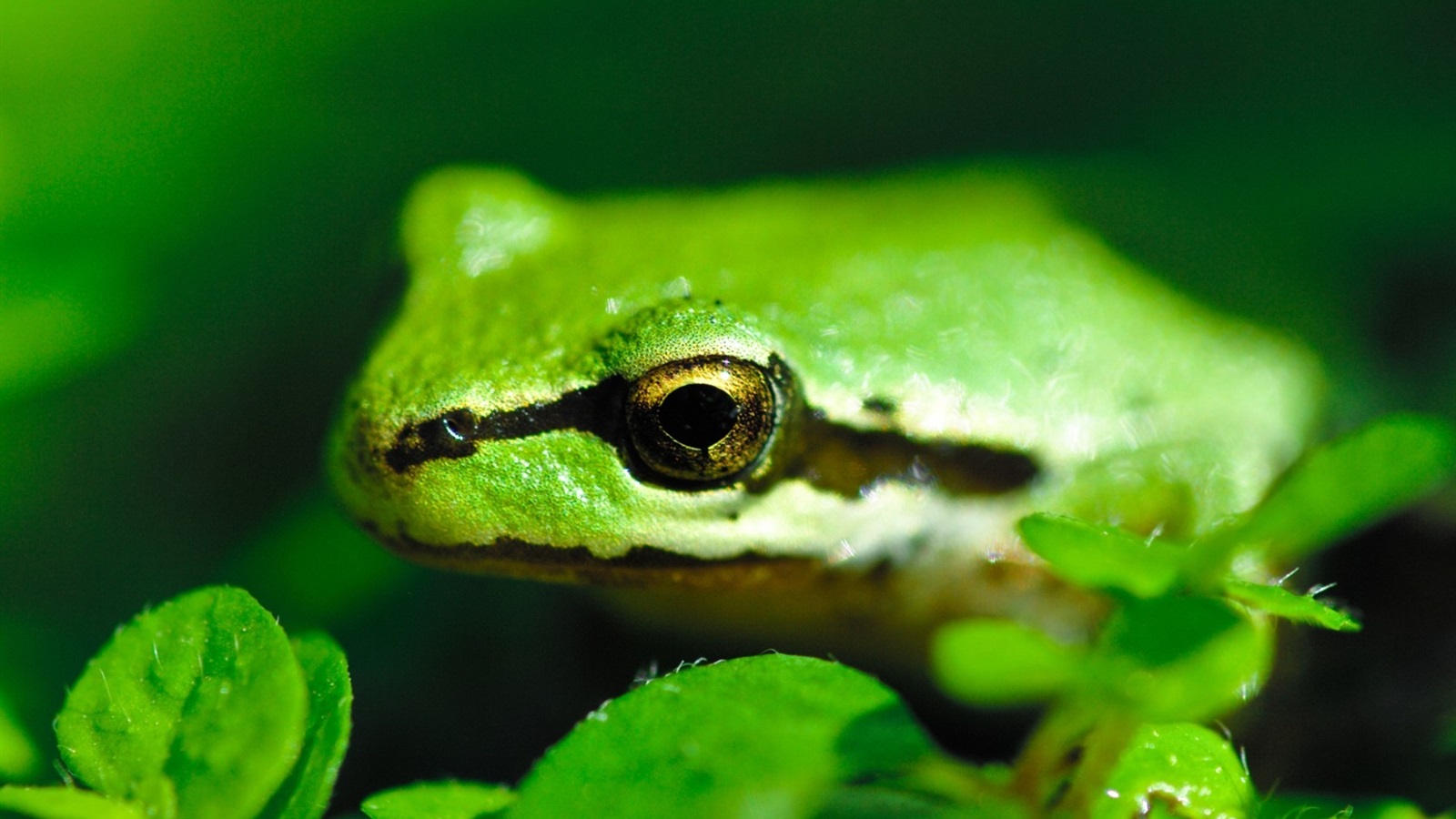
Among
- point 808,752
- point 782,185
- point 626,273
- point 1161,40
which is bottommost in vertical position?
point 808,752

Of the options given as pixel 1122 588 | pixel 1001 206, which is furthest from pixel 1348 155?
pixel 1122 588

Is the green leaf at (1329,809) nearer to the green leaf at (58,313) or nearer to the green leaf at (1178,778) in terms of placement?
the green leaf at (1178,778)

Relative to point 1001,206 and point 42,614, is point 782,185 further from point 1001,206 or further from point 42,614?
point 42,614

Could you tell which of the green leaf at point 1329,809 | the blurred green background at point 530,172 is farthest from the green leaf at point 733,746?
the blurred green background at point 530,172

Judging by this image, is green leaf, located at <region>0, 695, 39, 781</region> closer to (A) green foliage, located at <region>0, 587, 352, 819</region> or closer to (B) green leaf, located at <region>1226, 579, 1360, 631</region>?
(A) green foliage, located at <region>0, 587, 352, 819</region>

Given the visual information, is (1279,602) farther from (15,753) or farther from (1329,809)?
(15,753)

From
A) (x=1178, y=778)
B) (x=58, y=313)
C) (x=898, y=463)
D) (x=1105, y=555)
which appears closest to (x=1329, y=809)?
(x=1178, y=778)

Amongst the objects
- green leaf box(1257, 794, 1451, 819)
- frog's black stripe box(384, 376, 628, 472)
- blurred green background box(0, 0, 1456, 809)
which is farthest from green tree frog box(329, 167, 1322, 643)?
green leaf box(1257, 794, 1451, 819)
